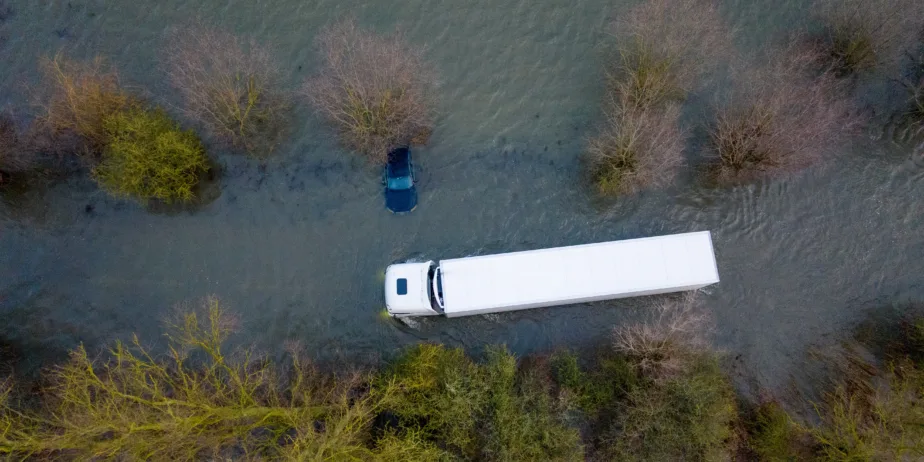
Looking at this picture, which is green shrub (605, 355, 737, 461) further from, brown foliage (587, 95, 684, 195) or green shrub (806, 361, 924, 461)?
brown foliage (587, 95, 684, 195)

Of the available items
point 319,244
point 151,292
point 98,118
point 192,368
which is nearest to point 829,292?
point 319,244

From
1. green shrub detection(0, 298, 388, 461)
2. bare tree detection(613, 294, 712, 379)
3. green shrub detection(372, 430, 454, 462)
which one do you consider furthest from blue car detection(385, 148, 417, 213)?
bare tree detection(613, 294, 712, 379)

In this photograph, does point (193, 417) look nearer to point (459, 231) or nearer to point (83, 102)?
point (459, 231)

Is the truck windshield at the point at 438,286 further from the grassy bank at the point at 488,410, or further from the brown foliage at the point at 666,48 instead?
the brown foliage at the point at 666,48

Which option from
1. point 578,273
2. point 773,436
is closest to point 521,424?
point 578,273

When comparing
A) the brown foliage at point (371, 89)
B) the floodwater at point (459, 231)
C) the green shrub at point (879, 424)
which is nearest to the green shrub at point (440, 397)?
the floodwater at point (459, 231)

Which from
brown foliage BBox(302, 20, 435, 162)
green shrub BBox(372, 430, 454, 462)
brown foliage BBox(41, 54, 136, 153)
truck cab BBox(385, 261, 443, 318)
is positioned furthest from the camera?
brown foliage BBox(302, 20, 435, 162)

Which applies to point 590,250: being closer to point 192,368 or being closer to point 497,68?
point 497,68
